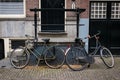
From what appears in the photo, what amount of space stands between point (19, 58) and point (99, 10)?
4.35 meters

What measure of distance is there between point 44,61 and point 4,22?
329cm

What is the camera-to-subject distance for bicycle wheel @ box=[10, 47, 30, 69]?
10.1m

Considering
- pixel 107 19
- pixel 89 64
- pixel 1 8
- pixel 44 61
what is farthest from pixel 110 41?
pixel 1 8

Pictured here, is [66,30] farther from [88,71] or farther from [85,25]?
[88,71]

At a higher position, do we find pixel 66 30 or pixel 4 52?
pixel 66 30

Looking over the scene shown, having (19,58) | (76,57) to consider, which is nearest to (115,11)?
(76,57)

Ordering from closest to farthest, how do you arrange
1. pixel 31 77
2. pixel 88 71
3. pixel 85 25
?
pixel 31 77 → pixel 88 71 → pixel 85 25

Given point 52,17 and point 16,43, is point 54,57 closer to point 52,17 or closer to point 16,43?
point 52,17

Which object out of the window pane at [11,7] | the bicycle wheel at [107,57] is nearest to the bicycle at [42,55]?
the bicycle wheel at [107,57]

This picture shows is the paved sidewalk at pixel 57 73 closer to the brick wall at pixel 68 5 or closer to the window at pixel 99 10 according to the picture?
the brick wall at pixel 68 5

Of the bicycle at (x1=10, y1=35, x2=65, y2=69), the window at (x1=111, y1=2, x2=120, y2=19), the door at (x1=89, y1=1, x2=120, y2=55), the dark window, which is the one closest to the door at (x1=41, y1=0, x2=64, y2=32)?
the dark window

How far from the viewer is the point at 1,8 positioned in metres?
12.8

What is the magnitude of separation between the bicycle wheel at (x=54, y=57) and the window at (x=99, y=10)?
3.23m

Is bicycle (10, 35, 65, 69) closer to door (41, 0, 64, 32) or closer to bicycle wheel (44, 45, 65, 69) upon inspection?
bicycle wheel (44, 45, 65, 69)
